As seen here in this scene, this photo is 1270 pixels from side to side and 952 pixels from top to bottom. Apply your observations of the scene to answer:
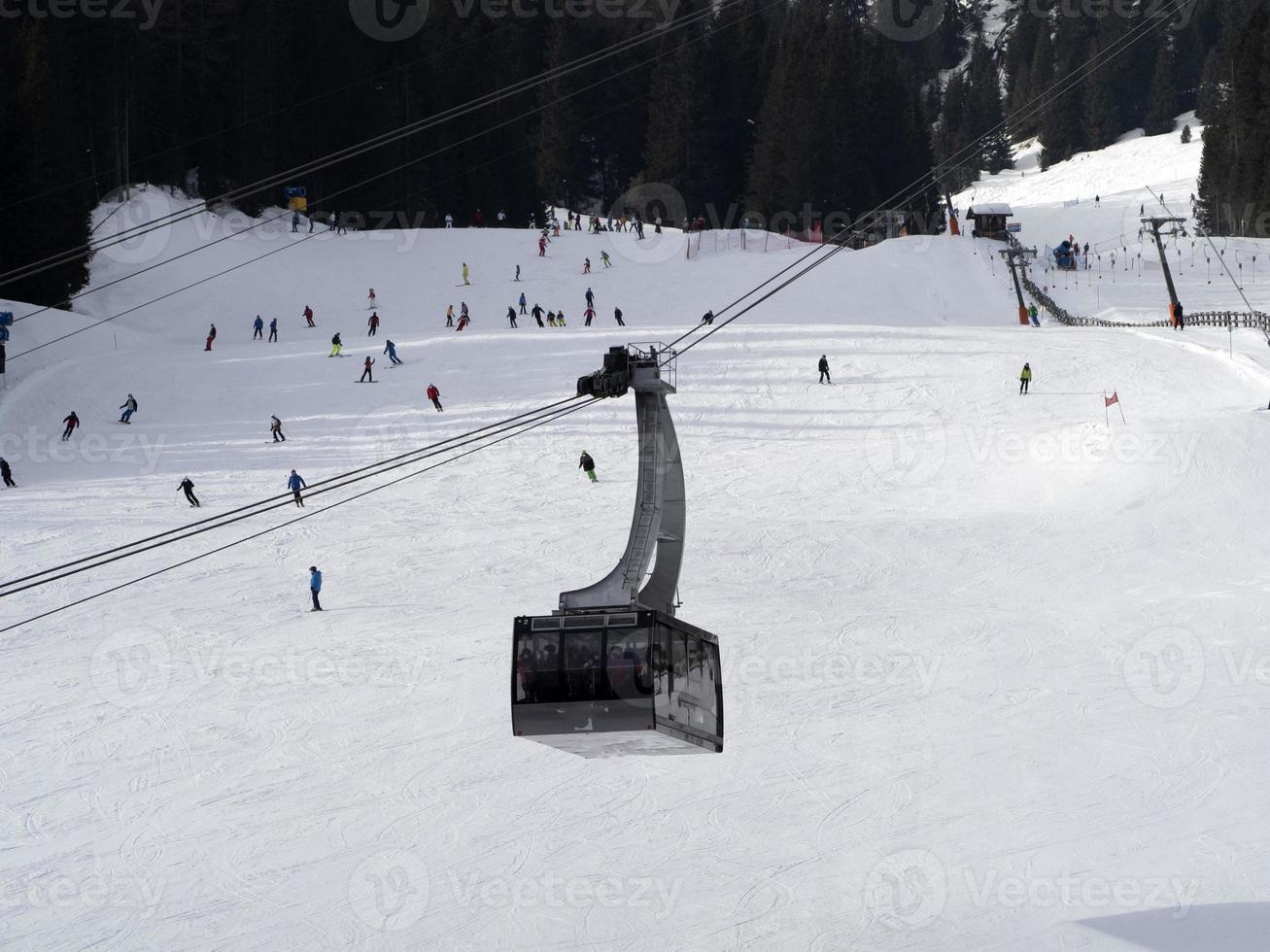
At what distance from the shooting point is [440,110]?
75.8 metres

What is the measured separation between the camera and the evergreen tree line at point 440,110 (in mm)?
57812

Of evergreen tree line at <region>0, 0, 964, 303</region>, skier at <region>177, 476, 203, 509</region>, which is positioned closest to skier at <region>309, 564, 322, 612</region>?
skier at <region>177, 476, 203, 509</region>

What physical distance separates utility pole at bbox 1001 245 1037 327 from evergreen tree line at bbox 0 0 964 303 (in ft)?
55.7

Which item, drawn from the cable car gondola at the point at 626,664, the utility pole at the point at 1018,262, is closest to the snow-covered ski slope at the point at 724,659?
the cable car gondola at the point at 626,664

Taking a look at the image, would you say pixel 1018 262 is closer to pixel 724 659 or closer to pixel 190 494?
pixel 190 494

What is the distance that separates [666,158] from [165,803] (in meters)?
66.8

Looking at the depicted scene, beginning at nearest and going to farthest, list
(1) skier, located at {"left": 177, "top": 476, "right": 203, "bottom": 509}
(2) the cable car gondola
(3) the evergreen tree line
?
(2) the cable car gondola → (1) skier, located at {"left": 177, "top": 476, "right": 203, "bottom": 509} → (3) the evergreen tree line

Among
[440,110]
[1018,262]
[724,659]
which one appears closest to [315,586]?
[724,659]

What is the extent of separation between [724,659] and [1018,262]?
40.8 m

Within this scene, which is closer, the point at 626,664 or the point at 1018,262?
the point at 626,664

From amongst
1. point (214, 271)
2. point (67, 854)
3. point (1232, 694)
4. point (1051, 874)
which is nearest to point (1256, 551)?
point (1232, 694)

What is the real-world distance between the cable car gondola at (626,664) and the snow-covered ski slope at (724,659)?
2305mm

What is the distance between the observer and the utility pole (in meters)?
Result: 52.6

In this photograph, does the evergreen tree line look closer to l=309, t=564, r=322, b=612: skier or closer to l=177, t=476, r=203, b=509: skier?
l=177, t=476, r=203, b=509: skier
